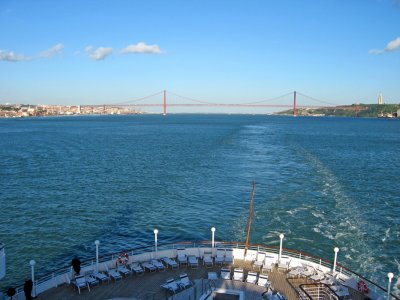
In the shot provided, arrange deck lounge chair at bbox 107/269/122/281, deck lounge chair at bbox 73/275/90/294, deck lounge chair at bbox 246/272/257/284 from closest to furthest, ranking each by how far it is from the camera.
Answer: deck lounge chair at bbox 73/275/90/294, deck lounge chair at bbox 246/272/257/284, deck lounge chair at bbox 107/269/122/281

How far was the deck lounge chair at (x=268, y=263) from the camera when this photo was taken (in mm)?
12922

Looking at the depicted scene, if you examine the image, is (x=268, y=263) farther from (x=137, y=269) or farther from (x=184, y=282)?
(x=137, y=269)

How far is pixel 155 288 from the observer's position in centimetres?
1179

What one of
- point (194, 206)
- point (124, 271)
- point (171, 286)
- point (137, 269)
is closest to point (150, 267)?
point (137, 269)

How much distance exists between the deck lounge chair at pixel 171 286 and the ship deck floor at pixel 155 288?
0.51 ft

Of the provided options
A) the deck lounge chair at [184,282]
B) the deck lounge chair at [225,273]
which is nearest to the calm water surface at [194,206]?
the deck lounge chair at [225,273]

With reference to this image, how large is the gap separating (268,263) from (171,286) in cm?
372

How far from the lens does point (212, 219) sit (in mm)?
25125

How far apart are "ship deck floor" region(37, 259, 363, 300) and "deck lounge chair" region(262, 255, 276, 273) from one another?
21 centimetres

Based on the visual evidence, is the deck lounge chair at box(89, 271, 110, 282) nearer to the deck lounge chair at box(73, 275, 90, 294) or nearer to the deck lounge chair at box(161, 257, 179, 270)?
the deck lounge chair at box(73, 275, 90, 294)

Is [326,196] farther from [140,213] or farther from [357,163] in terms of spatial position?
[357,163]

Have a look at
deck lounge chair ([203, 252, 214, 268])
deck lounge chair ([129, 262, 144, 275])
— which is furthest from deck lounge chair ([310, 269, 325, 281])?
deck lounge chair ([129, 262, 144, 275])

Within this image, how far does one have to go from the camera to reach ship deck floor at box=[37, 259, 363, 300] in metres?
11.3

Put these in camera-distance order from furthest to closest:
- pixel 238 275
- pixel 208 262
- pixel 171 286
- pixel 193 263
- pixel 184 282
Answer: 1. pixel 208 262
2. pixel 193 263
3. pixel 238 275
4. pixel 184 282
5. pixel 171 286
